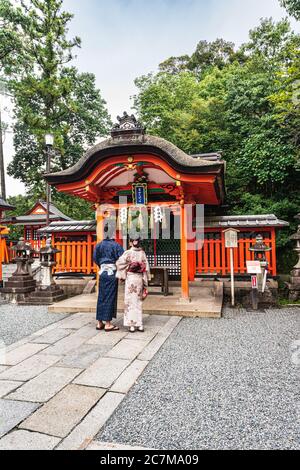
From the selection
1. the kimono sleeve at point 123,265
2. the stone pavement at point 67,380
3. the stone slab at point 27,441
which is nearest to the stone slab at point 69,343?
the stone pavement at point 67,380

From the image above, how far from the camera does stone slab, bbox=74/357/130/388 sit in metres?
3.21

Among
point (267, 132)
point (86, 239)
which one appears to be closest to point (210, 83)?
point (267, 132)

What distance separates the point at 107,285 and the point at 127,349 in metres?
1.24

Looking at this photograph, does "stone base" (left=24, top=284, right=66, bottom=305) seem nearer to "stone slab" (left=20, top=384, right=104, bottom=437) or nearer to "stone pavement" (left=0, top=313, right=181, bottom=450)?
"stone pavement" (left=0, top=313, right=181, bottom=450)

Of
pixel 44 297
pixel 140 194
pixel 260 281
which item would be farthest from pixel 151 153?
pixel 44 297

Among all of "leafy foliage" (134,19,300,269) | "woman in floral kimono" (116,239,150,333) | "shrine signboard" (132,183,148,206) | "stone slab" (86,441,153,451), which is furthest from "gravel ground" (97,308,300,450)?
"leafy foliage" (134,19,300,269)

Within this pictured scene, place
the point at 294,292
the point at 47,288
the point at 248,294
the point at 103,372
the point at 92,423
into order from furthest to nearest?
the point at 47,288 < the point at 248,294 < the point at 294,292 < the point at 103,372 < the point at 92,423

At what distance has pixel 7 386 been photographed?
10.4 ft

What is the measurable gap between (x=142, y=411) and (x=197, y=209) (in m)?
7.01

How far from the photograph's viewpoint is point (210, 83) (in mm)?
20141

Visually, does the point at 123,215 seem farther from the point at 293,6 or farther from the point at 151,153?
the point at 293,6

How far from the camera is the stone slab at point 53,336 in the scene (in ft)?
15.6
